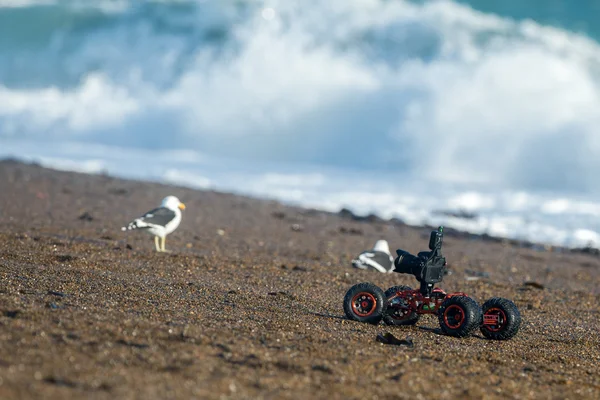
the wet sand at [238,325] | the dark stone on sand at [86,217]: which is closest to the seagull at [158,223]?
the wet sand at [238,325]

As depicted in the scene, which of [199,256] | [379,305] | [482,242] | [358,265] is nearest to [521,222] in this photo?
[482,242]

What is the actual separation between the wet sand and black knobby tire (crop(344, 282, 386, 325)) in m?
0.11

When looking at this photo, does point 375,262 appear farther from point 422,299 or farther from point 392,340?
point 392,340

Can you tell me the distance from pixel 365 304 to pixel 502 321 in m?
1.09

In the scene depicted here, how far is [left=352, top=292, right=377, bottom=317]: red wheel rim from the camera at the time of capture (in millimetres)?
6750

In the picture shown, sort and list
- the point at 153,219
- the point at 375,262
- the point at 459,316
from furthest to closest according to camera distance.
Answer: the point at 153,219 → the point at 375,262 → the point at 459,316

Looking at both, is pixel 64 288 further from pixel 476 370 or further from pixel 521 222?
pixel 521 222

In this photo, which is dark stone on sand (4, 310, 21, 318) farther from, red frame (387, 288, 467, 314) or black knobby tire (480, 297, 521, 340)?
black knobby tire (480, 297, 521, 340)

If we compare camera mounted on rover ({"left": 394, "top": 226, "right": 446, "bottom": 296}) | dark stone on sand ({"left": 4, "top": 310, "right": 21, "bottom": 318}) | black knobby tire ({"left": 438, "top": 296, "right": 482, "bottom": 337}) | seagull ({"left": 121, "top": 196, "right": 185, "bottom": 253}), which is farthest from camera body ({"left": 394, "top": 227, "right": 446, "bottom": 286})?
seagull ({"left": 121, "top": 196, "right": 185, "bottom": 253})

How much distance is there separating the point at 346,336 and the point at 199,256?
4.46 m

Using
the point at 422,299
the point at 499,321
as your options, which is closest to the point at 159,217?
the point at 422,299

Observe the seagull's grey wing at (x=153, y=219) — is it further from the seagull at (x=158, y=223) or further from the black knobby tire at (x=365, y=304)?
the black knobby tire at (x=365, y=304)

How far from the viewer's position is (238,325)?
19.6ft

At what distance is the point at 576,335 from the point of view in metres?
7.48
